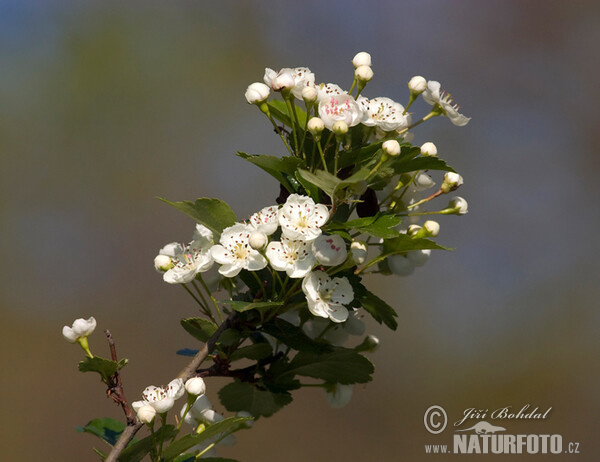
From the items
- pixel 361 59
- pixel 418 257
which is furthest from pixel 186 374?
pixel 361 59

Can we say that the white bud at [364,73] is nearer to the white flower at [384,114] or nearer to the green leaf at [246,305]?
the white flower at [384,114]

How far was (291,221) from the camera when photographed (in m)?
0.80

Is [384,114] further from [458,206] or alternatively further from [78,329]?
[78,329]

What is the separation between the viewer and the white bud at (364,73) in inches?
35.0

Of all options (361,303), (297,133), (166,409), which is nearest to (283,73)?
(297,133)

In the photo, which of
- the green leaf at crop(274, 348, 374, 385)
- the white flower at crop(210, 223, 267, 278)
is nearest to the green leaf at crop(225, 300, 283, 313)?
the white flower at crop(210, 223, 267, 278)

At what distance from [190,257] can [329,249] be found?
205 mm

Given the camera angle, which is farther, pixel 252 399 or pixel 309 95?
pixel 252 399

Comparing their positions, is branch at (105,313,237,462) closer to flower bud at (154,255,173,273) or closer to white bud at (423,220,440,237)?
flower bud at (154,255,173,273)

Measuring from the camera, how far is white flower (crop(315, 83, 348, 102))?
0.85 m

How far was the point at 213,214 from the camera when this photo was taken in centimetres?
87

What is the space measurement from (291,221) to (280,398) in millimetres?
284

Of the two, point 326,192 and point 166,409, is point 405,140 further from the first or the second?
point 166,409

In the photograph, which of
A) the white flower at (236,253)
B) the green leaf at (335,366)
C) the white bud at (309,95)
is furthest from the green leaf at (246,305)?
the white bud at (309,95)
